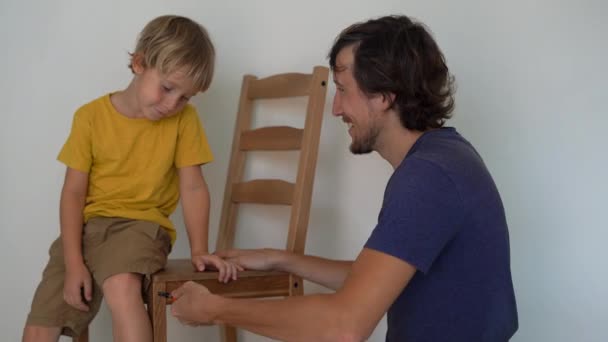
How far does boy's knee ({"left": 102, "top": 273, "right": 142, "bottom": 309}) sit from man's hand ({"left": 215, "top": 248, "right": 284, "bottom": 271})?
0.24 metres

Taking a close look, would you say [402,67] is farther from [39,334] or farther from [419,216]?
[39,334]

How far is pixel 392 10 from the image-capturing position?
184cm

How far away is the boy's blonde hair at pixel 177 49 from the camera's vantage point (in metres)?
1.50

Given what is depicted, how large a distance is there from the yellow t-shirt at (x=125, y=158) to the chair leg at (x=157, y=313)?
247mm

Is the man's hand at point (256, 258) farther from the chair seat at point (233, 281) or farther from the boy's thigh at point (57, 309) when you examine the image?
the boy's thigh at point (57, 309)

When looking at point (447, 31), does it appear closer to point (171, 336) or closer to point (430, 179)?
point (430, 179)

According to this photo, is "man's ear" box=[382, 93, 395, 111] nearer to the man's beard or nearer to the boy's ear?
the man's beard

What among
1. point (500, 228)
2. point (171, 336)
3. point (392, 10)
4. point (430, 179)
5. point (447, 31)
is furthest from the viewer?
point (171, 336)

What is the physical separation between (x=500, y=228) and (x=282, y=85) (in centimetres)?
89

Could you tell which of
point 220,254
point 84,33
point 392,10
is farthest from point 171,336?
point 392,10

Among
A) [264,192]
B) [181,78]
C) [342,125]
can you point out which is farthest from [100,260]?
[342,125]

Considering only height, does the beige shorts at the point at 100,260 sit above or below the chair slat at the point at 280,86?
below

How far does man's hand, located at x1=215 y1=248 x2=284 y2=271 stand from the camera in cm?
154

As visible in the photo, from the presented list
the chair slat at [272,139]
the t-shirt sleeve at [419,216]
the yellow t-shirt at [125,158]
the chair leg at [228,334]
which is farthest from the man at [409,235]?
the chair leg at [228,334]
